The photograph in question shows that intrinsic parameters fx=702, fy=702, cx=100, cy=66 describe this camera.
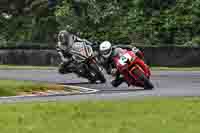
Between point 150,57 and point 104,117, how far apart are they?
73.4 ft

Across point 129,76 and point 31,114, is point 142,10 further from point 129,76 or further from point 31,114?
point 31,114

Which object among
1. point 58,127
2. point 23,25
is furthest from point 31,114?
point 23,25

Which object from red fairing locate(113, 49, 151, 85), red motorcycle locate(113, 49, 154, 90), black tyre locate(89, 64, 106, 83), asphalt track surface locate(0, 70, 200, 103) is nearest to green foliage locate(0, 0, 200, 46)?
asphalt track surface locate(0, 70, 200, 103)

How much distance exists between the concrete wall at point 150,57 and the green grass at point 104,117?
60.0 ft

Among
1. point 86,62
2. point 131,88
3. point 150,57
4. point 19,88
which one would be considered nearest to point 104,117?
point 19,88

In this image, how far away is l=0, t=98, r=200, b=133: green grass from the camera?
987 centimetres

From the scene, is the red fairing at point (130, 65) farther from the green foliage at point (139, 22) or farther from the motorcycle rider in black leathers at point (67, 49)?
the green foliage at point (139, 22)

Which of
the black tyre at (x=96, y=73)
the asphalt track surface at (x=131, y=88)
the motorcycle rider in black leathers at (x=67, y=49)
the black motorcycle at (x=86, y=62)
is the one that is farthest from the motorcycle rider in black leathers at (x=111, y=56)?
the motorcycle rider in black leathers at (x=67, y=49)

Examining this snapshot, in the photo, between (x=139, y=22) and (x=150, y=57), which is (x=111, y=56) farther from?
(x=139, y=22)

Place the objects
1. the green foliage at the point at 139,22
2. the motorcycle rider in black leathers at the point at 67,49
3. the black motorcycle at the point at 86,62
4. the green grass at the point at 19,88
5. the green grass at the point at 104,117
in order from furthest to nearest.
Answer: the green foliage at the point at 139,22
the motorcycle rider in black leathers at the point at 67,49
the black motorcycle at the point at 86,62
the green grass at the point at 19,88
the green grass at the point at 104,117

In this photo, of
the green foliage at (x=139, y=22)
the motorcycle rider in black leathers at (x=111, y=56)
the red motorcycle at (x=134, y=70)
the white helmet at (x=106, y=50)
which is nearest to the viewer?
the red motorcycle at (x=134, y=70)

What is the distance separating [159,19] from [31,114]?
98.0 feet

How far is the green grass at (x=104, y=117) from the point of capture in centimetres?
987

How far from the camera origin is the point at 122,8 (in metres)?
42.2
